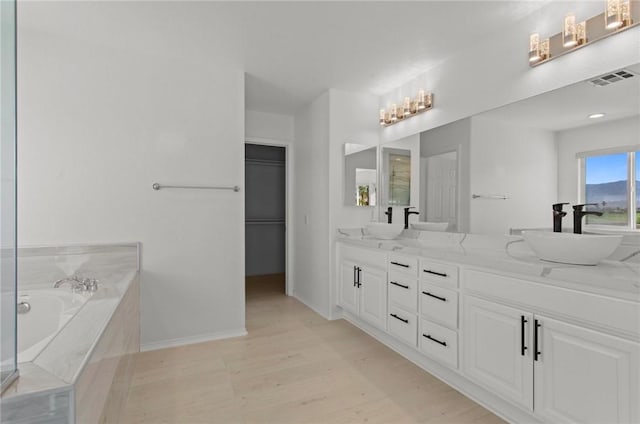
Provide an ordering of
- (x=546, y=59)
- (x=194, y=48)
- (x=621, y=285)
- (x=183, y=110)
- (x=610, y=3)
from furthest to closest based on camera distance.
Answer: (x=183, y=110), (x=194, y=48), (x=546, y=59), (x=610, y=3), (x=621, y=285)

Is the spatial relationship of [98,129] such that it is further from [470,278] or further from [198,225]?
[470,278]

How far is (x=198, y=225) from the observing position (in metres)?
2.73

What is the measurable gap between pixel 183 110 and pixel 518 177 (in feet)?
8.58

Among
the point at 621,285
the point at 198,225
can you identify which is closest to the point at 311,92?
the point at 198,225

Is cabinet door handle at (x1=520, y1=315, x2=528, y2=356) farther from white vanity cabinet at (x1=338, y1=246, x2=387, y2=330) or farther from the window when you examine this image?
white vanity cabinet at (x1=338, y1=246, x2=387, y2=330)

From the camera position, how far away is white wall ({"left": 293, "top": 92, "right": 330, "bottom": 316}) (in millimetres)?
3352

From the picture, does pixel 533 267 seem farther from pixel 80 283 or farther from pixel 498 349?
pixel 80 283

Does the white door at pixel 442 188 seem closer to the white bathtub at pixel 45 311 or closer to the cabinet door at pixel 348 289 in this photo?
the cabinet door at pixel 348 289

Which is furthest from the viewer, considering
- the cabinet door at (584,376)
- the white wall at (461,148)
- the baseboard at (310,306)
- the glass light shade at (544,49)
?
the baseboard at (310,306)

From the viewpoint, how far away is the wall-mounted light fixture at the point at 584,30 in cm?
153

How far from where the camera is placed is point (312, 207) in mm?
3646

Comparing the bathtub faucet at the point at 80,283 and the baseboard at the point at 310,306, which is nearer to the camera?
the bathtub faucet at the point at 80,283

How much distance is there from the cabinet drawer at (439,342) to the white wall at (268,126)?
2.90 meters

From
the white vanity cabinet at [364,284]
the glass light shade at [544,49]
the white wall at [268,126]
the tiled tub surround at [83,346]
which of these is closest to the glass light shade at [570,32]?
the glass light shade at [544,49]
